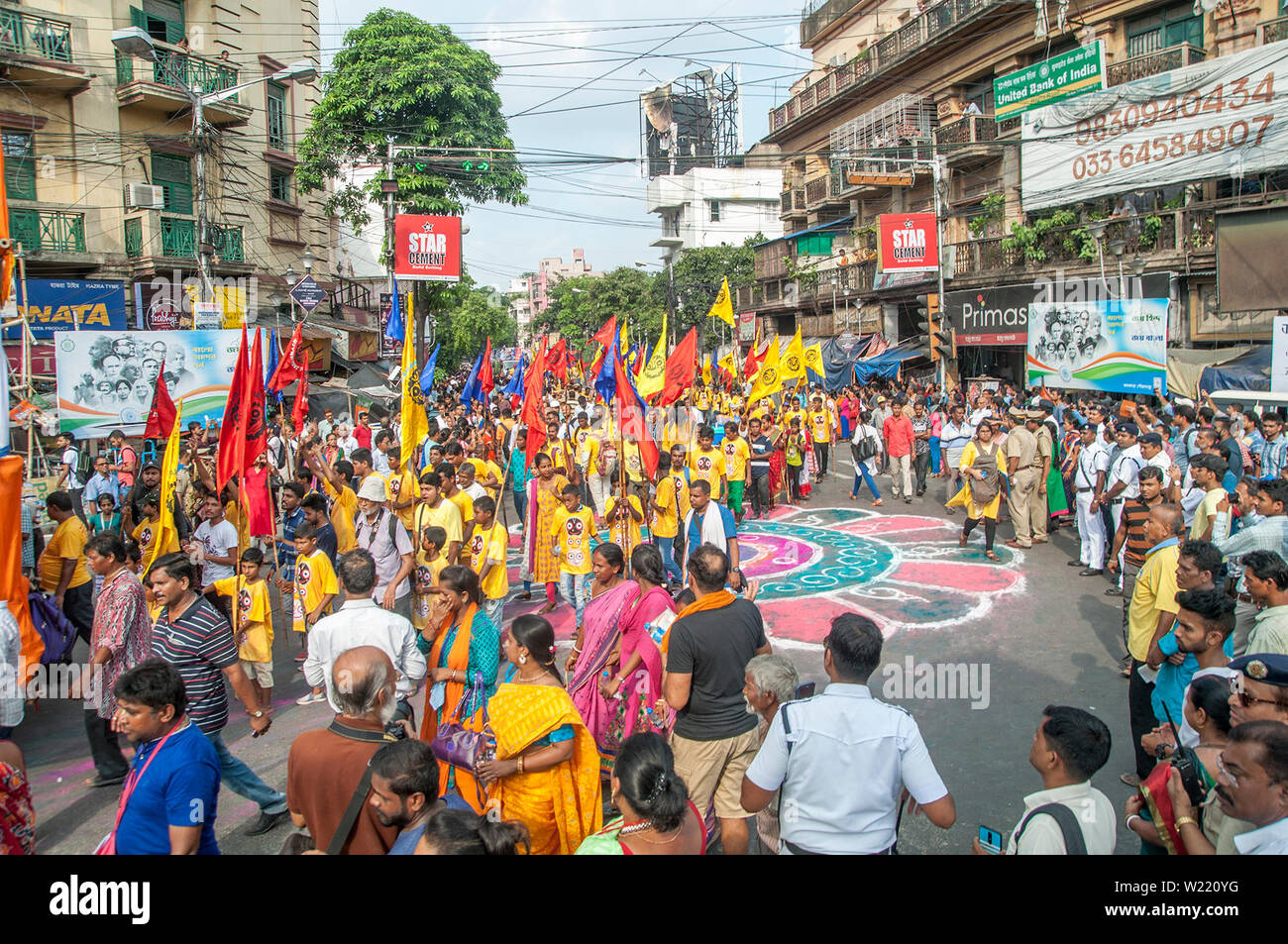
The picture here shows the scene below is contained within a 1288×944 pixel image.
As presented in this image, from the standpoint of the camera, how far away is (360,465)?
8.71 meters

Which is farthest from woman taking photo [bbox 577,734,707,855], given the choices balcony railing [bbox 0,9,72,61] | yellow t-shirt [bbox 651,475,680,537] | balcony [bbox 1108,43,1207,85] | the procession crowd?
balcony railing [bbox 0,9,72,61]

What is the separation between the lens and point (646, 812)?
282cm

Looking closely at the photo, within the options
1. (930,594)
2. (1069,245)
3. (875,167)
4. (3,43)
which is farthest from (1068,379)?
(3,43)

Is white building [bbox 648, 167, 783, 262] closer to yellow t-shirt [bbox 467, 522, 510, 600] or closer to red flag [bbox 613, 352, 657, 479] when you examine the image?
red flag [bbox 613, 352, 657, 479]

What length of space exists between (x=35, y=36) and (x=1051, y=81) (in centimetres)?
2381

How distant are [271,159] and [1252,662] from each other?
28431mm

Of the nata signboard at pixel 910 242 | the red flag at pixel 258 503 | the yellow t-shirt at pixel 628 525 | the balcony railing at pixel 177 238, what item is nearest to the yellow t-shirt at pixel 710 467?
the yellow t-shirt at pixel 628 525

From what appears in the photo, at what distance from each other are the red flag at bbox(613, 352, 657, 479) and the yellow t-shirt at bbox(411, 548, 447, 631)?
2346 millimetres

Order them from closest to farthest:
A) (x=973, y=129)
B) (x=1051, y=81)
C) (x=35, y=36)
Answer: (x=35, y=36) → (x=1051, y=81) → (x=973, y=129)

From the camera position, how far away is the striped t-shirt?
15.7ft

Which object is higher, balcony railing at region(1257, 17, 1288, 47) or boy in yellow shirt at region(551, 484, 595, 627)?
balcony railing at region(1257, 17, 1288, 47)

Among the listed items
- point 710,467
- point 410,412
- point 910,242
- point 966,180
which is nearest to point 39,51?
point 410,412

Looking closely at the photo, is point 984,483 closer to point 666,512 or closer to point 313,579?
point 666,512
